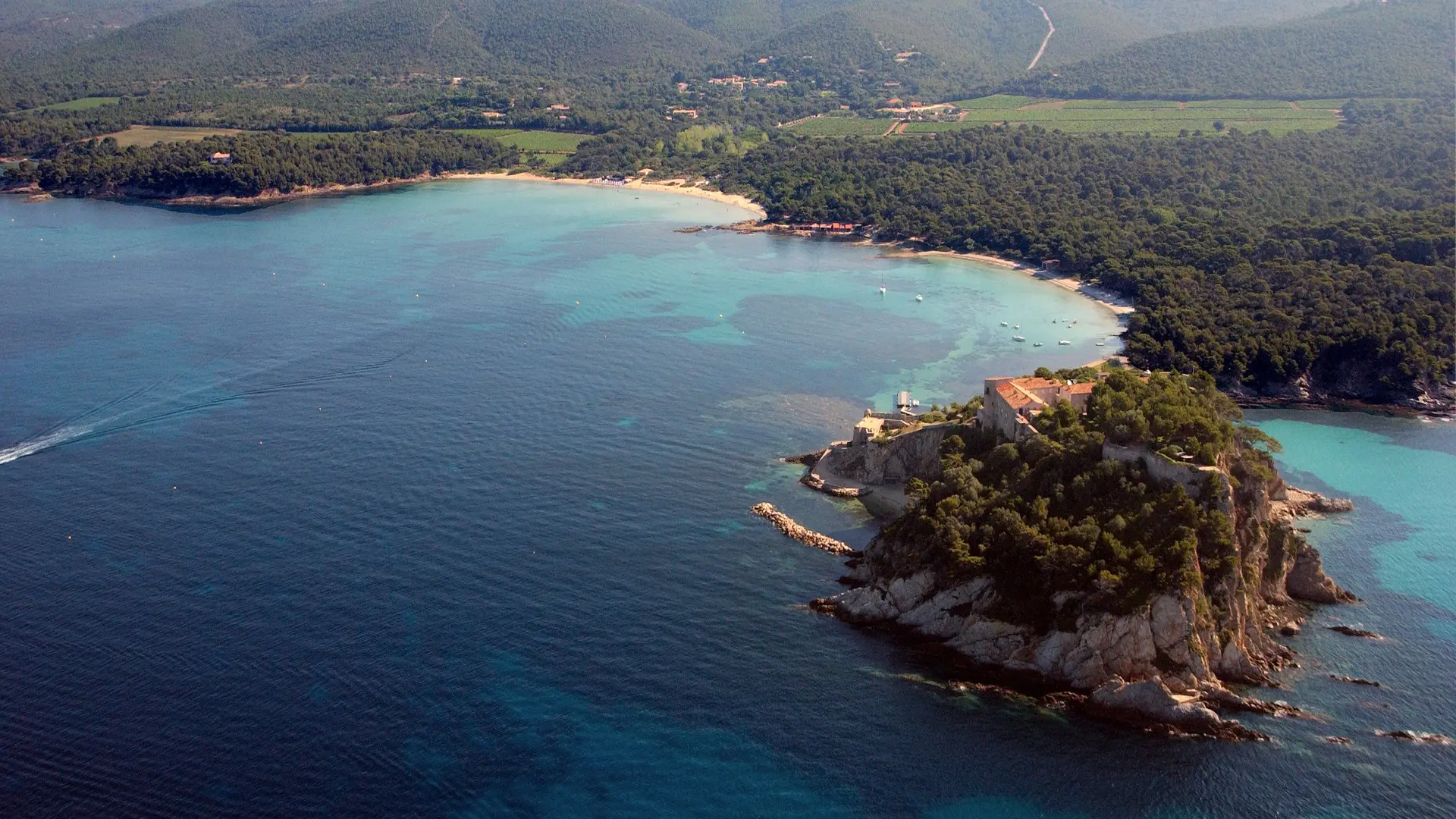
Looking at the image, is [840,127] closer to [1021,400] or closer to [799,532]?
[1021,400]

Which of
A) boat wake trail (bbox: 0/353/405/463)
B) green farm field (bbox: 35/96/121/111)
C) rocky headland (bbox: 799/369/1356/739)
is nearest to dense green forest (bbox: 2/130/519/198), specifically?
green farm field (bbox: 35/96/121/111)

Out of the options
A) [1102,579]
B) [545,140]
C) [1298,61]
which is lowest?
[1102,579]

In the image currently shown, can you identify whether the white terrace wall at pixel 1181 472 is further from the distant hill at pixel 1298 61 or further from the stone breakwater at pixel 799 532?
the distant hill at pixel 1298 61

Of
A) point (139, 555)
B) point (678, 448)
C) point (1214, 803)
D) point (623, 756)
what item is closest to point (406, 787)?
point (623, 756)

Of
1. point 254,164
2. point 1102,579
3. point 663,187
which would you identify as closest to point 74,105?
point 254,164

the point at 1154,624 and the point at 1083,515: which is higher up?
the point at 1083,515

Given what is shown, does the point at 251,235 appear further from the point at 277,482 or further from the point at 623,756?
the point at 623,756
